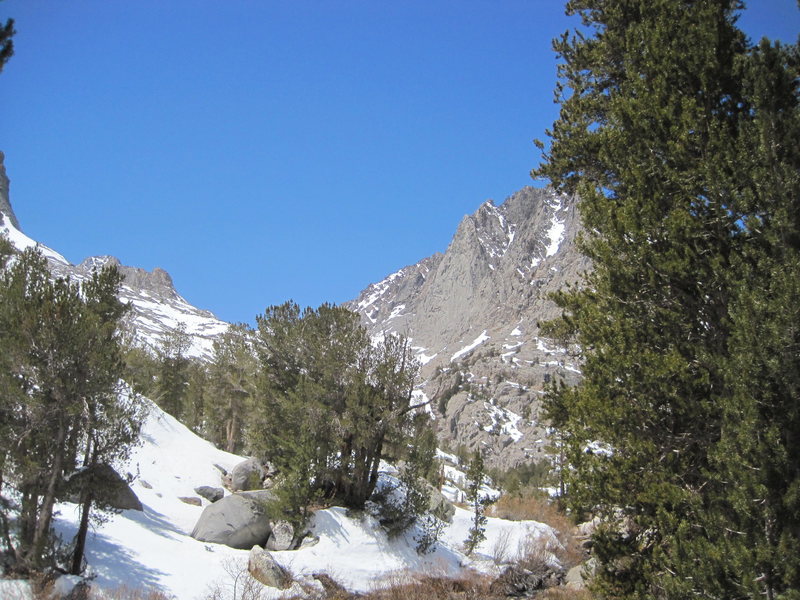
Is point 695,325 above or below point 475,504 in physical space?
above

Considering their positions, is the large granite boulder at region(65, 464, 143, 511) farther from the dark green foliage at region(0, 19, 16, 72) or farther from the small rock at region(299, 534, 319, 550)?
the dark green foliage at region(0, 19, 16, 72)

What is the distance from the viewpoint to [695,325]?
30.5 ft

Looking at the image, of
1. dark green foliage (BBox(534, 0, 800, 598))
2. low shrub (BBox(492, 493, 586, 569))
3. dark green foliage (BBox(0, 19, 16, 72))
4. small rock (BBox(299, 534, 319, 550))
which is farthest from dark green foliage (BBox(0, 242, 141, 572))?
low shrub (BBox(492, 493, 586, 569))

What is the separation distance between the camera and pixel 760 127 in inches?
329

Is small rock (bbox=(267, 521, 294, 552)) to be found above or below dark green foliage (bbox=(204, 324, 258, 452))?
below

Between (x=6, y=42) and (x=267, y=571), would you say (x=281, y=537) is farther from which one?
(x=6, y=42)

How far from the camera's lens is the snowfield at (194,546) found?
17.3 m

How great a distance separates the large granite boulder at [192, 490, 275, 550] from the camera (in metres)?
22.5

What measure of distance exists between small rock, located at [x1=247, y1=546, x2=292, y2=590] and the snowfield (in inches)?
16.7

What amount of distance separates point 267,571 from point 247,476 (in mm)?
14187

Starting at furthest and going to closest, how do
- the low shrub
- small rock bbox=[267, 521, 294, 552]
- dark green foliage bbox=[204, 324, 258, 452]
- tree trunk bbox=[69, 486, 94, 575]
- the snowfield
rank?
dark green foliage bbox=[204, 324, 258, 452], the low shrub, small rock bbox=[267, 521, 294, 552], the snowfield, tree trunk bbox=[69, 486, 94, 575]

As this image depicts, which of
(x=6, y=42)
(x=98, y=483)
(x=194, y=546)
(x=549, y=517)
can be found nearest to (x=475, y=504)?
(x=549, y=517)

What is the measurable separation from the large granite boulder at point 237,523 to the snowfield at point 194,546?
2.10ft

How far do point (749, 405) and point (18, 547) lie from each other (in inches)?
676
